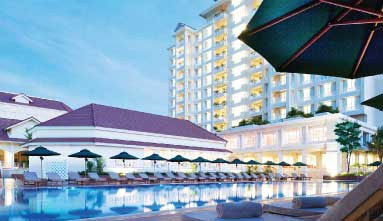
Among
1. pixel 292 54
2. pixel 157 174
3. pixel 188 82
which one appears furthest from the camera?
pixel 188 82

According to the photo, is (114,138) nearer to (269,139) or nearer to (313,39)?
(269,139)

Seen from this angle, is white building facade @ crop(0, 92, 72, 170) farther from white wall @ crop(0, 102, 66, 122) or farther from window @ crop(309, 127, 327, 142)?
window @ crop(309, 127, 327, 142)

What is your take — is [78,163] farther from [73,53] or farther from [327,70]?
[73,53]

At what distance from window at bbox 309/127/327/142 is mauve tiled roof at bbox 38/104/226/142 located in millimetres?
10117

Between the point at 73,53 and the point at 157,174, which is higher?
Result: the point at 73,53

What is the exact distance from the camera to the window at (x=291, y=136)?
40906 millimetres

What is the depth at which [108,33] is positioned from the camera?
549 feet

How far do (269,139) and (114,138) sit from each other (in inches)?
817

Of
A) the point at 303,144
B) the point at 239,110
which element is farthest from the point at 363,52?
the point at 239,110

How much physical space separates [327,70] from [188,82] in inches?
2631

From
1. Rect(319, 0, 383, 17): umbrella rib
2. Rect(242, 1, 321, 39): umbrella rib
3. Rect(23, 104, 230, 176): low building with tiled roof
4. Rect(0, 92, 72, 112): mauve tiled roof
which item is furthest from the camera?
Rect(0, 92, 72, 112): mauve tiled roof

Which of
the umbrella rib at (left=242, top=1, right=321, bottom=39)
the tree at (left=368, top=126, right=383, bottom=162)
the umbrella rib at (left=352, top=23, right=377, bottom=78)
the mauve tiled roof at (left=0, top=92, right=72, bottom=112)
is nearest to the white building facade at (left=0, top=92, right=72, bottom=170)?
the mauve tiled roof at (left=0, top=92, right=72, bottom=112)

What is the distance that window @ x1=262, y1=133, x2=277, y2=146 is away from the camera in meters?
43.3

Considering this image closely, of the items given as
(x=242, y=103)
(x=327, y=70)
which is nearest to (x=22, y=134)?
(x=242, y=103)
